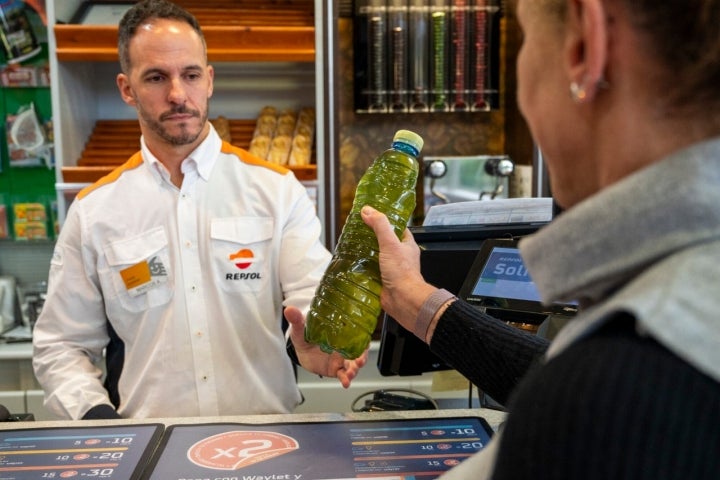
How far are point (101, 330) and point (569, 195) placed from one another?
5.58 ft

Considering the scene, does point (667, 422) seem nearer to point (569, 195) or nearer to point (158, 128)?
point (569, 195)

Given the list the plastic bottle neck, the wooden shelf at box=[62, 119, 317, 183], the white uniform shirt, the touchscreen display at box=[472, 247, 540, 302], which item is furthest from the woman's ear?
the wooden shelf at box=[62, 119, 317, 183]

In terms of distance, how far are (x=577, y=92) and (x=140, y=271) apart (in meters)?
1.63

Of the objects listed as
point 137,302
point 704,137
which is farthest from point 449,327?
point 137,302

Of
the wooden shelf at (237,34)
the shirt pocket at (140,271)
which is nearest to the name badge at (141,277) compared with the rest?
the shirt pocket at (140,271)

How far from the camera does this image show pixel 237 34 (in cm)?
292

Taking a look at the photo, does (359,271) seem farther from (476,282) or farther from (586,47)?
(586,47)

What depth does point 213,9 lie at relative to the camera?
123 inches

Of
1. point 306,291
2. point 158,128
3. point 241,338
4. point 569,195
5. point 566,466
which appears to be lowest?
point 241,338

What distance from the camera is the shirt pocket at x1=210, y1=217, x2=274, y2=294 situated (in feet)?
6.49

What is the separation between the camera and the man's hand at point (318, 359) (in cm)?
153

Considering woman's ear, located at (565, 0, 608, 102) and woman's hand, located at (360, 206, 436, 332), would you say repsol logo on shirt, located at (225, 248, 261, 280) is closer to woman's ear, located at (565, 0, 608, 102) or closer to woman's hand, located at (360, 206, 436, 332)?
woman's hand, located at (360, 206, 436, 332)

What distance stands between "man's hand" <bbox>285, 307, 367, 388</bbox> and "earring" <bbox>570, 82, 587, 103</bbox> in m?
1.07

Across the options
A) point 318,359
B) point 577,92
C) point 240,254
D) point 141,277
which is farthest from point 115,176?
point 577,92
